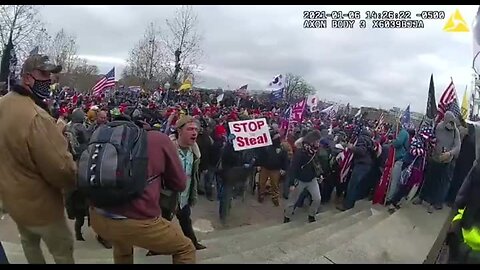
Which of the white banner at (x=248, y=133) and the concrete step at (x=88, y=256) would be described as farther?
the white banner at (x=248, y=133)

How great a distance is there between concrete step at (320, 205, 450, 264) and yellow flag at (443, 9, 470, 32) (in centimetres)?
141

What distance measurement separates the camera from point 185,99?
507 inches

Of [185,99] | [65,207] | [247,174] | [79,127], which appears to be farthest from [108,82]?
[65,207]

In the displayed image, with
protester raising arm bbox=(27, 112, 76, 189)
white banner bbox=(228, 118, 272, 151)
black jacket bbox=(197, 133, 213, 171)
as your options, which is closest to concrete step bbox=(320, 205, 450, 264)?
white banner bbox=(228, 118, 272, 151)

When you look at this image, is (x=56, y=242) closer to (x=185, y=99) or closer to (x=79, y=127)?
(x=79, y=127)

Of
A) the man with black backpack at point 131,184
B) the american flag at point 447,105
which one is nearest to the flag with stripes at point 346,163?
the american flag at point 447,105

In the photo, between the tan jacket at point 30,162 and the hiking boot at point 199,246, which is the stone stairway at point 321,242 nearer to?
the hiking boot at point 199,246

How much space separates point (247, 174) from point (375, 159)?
167 centimetres

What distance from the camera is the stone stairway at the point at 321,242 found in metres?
3.35

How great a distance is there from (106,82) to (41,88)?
29.7ft

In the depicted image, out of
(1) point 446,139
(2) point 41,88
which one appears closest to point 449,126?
(1) point 446,139

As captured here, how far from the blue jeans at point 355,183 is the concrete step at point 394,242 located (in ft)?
2.16

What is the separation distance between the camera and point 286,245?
11.7 ft

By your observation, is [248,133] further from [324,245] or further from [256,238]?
[324,245]
